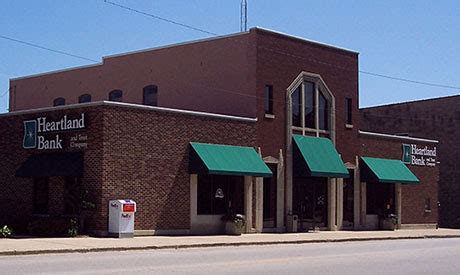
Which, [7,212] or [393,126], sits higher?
[393,126]

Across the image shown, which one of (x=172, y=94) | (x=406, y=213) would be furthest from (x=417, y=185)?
(x=172, y=94)

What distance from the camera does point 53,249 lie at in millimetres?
23250

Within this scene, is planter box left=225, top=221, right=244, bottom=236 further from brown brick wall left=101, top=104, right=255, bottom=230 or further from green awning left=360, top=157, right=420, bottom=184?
green awning left=360, top=157, right=420, bottom=184

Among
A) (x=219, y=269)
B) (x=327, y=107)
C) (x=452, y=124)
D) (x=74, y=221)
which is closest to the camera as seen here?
(x=219, y=269)

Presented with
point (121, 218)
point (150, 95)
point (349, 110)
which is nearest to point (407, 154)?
point (349, 110)

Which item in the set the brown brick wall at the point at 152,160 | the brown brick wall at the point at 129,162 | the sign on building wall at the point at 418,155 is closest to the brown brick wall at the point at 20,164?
the brown brick wall at the point at 129,162

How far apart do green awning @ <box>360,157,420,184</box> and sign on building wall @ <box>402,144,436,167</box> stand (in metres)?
1.03

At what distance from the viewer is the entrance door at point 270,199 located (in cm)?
3719

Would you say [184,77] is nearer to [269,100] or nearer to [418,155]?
[269,100]

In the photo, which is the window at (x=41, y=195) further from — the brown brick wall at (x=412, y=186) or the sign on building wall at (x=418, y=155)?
the sign on building wall at (x=418, y=155)

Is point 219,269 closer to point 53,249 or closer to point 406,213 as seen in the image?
point 53,249

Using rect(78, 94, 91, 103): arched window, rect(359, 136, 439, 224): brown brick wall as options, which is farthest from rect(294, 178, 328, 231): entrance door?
rect(78, 94, 91, 103): arched window

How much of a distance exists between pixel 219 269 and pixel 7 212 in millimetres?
17916

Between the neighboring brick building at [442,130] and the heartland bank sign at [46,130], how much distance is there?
32126 mm
